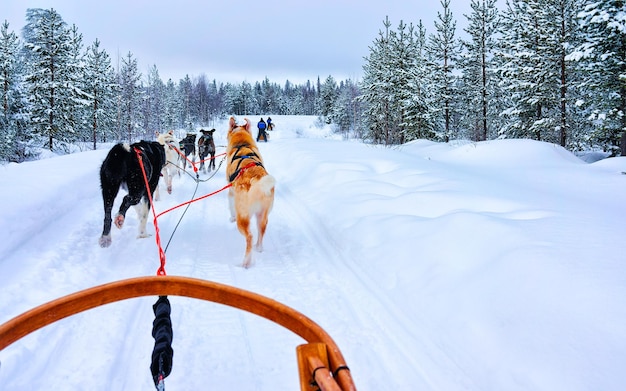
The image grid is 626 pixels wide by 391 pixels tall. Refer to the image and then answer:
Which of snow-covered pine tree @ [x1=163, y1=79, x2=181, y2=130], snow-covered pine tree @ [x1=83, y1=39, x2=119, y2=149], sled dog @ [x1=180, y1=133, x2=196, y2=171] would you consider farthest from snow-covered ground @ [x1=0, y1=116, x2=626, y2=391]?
snow-covered pine tree @ [x1=163, y1=79, x2=181, y2=130]

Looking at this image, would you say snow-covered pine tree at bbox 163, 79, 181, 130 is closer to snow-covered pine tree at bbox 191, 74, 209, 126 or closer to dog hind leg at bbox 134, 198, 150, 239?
snow-covered pine tree at bbox 191, 74, 209, 126

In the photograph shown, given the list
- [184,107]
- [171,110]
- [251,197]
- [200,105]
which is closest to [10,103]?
[251,197]

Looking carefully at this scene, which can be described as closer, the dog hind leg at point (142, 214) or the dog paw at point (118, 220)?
the dog paw at point (118, 220)

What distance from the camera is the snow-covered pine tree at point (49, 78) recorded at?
70.5 ft

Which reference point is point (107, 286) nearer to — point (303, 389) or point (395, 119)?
point (303, 389)

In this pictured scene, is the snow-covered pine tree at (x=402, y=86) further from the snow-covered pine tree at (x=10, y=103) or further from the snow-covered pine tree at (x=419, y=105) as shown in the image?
the snow-covered pine tree at (x=10, y=103)

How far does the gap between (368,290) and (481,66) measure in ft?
95.9

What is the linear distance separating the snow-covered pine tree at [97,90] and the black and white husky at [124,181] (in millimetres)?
25386

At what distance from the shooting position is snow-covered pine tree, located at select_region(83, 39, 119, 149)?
1095 inches

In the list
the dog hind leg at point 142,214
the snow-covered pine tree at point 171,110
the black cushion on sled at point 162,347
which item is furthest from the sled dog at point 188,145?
the snow-covered pine tree at point 171,110

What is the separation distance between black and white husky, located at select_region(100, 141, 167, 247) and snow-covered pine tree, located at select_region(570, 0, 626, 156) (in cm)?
1771

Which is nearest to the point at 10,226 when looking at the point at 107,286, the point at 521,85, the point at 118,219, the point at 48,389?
the point at 118,219

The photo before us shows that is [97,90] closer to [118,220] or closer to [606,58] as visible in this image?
[118,220]

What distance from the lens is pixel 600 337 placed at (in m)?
2.08
